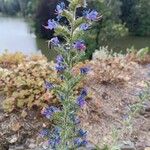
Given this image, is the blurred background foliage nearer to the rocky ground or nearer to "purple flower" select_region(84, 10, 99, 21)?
the rocky ground

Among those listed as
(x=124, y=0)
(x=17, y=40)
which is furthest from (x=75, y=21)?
(x=124, y=0)

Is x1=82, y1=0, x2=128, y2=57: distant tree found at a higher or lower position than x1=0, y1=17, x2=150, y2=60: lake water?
higher

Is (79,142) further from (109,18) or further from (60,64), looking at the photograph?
(109,18)

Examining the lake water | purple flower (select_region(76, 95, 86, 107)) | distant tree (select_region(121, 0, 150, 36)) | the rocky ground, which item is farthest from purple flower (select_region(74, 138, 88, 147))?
distant tree (select_region(121, 0, 150, 36))

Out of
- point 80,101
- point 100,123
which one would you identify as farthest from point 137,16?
point 80,101

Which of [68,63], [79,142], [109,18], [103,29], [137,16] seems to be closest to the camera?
[68,63]

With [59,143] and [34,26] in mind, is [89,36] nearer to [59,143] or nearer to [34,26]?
[34,26]
